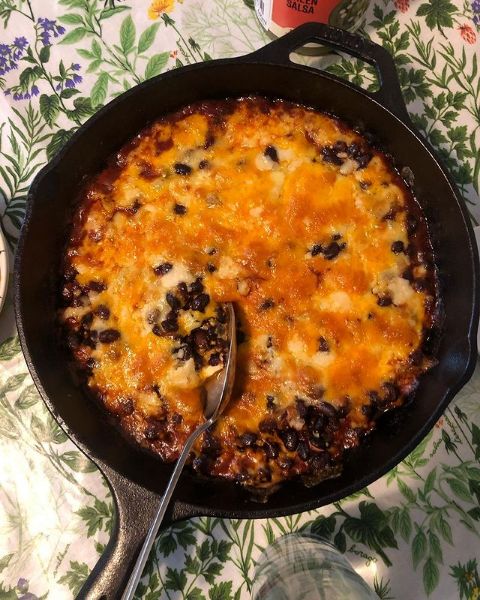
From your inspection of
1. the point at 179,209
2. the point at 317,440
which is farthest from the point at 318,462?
the point at 179,209

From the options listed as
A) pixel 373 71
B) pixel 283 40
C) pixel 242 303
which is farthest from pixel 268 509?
pixel 373 71

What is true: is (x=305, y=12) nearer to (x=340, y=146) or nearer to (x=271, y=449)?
(x=340, y=146)

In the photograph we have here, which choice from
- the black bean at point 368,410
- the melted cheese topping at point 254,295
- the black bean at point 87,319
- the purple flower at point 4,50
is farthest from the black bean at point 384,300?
the purple flower at point 4,50

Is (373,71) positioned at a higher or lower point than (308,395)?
higher

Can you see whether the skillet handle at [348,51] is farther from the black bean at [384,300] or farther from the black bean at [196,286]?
the black bean at [196,286]

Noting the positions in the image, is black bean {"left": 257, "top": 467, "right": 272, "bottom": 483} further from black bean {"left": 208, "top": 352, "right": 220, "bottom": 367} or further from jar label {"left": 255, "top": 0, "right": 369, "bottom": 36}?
jar label {"left": 255, "top": 0, "right": 369, "bottom": 36}

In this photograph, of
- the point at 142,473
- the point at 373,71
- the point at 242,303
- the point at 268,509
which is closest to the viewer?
the point at 268,509

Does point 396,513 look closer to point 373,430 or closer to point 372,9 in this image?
point 373,430
